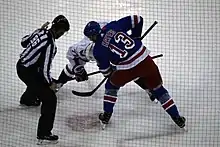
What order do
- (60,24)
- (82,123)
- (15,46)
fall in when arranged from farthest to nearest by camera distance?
(15,46) → (82,123) → (60,24)

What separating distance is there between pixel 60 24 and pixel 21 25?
1.59 metres

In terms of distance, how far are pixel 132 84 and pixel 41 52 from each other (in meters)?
0.99

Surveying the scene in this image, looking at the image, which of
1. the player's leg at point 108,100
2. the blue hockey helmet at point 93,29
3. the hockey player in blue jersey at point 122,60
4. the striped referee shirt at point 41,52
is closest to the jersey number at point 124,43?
the hockey player in blue jersey at point 122,60

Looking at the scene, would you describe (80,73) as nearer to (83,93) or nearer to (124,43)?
(83,93)

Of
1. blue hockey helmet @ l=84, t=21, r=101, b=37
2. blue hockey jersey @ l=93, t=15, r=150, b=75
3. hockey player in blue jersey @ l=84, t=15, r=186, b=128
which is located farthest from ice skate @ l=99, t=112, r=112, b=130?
blue hockey helmet @ l=84, t=21, r=101, b=37

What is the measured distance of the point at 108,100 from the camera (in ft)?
10.1

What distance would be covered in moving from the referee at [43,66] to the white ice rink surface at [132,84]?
129 millimetres

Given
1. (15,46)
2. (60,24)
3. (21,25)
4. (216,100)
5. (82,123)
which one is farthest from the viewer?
(21,25)

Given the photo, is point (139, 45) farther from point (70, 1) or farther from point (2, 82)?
Answer: point (70, 1)

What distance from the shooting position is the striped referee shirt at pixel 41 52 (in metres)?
2.79

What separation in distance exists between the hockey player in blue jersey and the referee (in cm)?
22

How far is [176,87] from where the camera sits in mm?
3570

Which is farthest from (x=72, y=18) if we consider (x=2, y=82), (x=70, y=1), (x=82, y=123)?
(x=82, y=123)

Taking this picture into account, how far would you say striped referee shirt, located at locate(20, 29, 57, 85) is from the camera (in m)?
2.79
